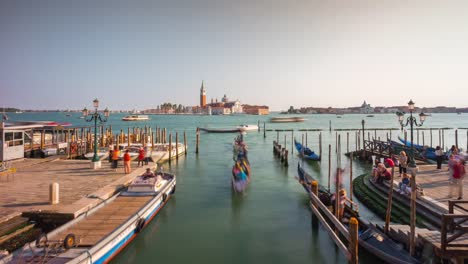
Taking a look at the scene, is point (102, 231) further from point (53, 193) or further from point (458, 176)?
point (458, 176)

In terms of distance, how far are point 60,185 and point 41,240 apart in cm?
580

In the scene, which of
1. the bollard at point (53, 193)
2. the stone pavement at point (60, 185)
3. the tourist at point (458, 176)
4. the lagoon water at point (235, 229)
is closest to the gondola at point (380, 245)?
the lagoon water at point (235, 229)

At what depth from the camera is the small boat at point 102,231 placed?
683 centimetres

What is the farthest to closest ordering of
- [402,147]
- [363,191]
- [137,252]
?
[402,147], [363,191], [137,252]

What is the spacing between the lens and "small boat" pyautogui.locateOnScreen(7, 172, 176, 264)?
→ 6832mm

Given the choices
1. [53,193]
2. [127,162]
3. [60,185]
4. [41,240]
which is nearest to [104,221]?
[41,240]

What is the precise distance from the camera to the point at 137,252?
9.34 metres

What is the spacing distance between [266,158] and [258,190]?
13958 mm

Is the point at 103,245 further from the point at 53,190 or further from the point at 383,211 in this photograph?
the point at 383,211

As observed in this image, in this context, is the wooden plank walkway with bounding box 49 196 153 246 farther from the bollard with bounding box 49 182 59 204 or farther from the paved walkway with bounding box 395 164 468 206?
the paved walkway with bounding box 395 164 468 206

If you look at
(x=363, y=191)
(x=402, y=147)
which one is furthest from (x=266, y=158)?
(x=363, y=191)

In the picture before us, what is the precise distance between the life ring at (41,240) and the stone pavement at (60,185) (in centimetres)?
188

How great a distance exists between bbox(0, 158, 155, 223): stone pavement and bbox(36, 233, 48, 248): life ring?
188 centimetres

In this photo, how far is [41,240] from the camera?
7387 mm
